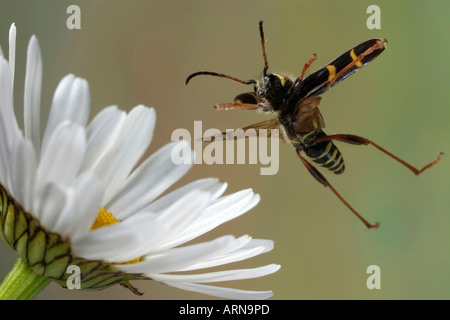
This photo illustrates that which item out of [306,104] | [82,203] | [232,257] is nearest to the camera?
[82,203]

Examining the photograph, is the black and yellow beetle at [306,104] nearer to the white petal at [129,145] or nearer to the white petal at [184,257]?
the white petal at [129,145]

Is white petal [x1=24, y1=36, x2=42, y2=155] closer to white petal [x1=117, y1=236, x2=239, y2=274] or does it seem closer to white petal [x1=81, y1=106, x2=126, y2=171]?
white petal [x1=81, y1=106, x2=126, y2=171]

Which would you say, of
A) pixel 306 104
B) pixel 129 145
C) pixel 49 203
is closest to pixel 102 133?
pixel 129 145

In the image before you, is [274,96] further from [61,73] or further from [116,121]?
[61,73]

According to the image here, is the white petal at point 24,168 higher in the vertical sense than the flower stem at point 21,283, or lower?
higher

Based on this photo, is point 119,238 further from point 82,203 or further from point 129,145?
point 129,145

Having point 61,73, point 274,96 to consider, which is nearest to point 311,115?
point 274,96

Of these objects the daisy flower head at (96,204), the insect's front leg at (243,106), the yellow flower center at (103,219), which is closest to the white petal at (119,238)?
the daisy flower head at (96,204)
